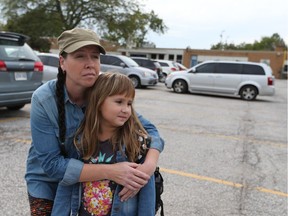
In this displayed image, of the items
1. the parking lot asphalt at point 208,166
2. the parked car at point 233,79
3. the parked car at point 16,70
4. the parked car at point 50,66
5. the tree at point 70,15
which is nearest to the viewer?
the parking lot asphalt at point 208,166

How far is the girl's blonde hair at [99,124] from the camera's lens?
1.64 metres

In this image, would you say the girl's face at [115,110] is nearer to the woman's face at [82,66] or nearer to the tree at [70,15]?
A: the woman's face at [82,66]

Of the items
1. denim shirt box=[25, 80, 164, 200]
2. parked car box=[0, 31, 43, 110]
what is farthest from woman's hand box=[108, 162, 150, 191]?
parked car box=[0, 31, 43, 110]

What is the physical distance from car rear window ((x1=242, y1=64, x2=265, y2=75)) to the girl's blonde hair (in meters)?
13.7

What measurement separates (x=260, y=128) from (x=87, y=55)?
23.3 ft

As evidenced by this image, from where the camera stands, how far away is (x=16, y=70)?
6.31m

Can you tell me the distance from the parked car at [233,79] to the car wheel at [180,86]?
8.3 inches

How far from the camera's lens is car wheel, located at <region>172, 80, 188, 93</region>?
1566 centimetres

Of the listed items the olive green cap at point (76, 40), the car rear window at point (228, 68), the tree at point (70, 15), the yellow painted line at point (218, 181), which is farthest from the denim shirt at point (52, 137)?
the tree at point (70, 15)

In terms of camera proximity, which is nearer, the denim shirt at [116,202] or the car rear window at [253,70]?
the denim shirt at [116,202]

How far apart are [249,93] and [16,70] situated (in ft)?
35.6

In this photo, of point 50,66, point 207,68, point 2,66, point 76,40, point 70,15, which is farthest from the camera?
point 70,15

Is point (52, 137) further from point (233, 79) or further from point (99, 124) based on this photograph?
point (233, 79)

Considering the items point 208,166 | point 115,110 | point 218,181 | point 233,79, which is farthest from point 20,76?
point 233,79
